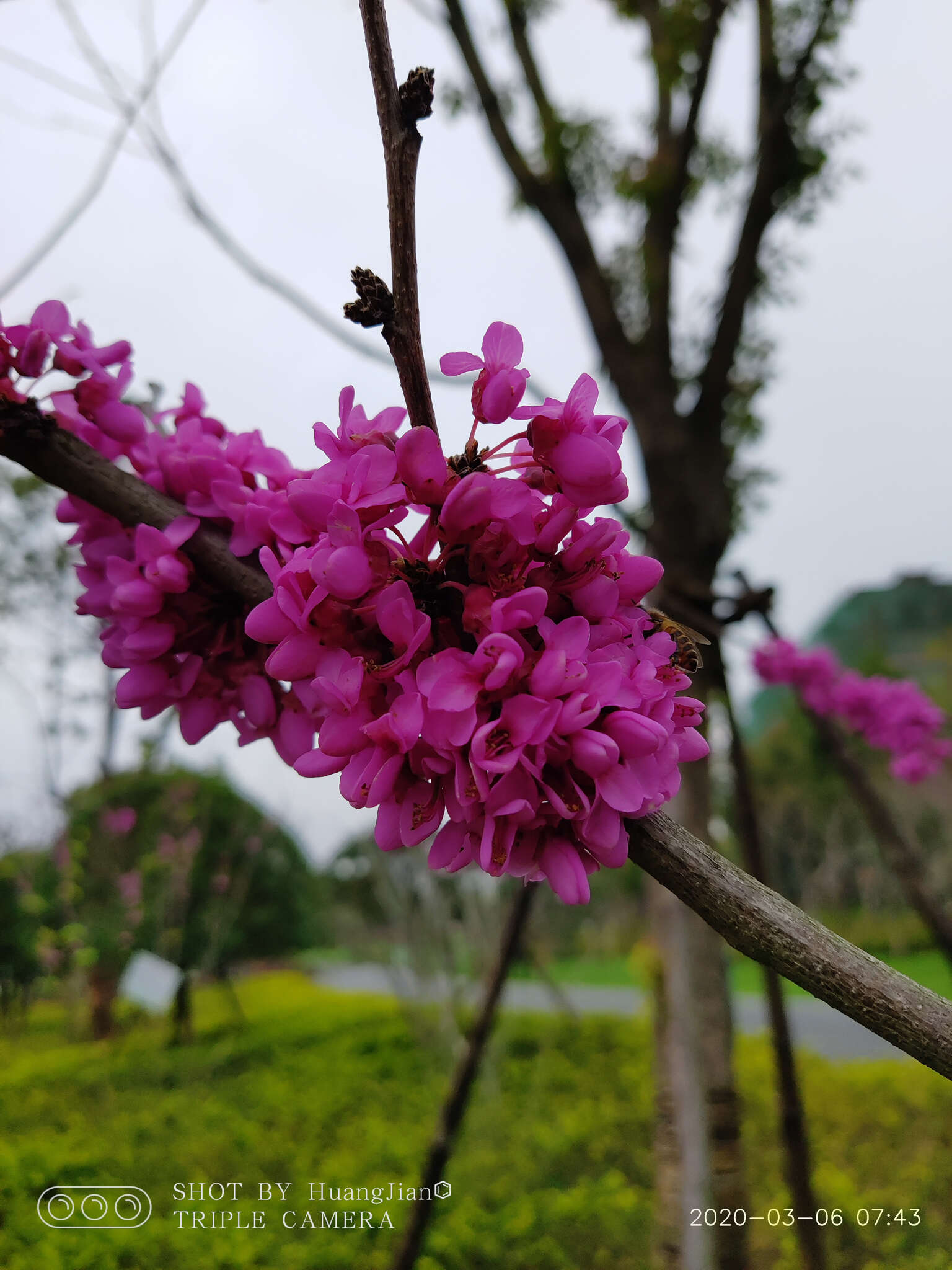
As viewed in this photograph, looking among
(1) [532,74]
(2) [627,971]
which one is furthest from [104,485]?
(2) [627,971]

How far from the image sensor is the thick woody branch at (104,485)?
625 mm

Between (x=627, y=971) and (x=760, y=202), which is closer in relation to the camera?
(x=760, y=202)

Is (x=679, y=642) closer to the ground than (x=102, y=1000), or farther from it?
farther from it

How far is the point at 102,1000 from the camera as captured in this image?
20.3 feet

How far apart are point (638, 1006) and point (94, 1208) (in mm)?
6817

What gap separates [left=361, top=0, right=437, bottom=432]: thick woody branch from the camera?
1.60ft

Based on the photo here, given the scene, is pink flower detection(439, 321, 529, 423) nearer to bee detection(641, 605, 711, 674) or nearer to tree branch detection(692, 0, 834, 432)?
bee detection(641, 605, 711, 674)

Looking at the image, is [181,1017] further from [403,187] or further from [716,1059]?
[403,187]

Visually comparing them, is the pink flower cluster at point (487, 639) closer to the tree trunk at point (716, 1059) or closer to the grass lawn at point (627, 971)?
the tree trunk at point (716, 1059)

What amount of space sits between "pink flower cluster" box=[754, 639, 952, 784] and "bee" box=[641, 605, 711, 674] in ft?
7.11

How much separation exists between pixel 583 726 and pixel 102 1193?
10.6 ft

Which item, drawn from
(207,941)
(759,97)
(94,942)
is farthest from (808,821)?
(759,97)

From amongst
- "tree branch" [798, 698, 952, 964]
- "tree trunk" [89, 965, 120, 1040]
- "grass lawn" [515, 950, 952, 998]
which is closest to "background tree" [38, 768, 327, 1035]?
"tree trunk" [89, 965, 120, 1040]

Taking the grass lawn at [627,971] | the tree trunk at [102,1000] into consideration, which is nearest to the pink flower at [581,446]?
the grass lawn at [627,971]
